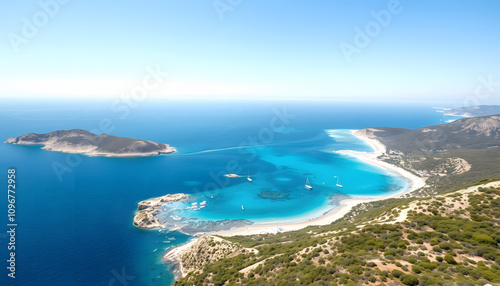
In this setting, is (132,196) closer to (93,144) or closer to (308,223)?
(308,223)

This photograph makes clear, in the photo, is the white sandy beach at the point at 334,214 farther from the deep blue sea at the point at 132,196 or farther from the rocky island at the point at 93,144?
the rocky island at the point at 93,144

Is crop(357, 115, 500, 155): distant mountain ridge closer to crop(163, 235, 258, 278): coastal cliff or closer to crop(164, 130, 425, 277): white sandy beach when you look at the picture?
crop(164, 130, 425, 277): white sandy beach

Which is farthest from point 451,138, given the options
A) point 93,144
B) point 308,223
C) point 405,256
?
point 93,144

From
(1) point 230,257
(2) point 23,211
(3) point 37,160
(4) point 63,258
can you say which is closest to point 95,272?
(4) point 63,258

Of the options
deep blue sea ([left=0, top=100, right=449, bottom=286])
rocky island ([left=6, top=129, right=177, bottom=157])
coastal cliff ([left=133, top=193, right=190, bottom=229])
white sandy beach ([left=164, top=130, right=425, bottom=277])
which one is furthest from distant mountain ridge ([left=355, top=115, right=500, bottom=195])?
rocky island ([left=6, top=129, right=177, bottom=157])

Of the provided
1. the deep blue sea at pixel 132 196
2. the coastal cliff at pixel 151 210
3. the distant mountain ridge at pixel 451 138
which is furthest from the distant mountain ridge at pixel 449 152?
the coastal cliff at pixel 151 210

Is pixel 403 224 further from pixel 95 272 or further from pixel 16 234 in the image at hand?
pixel 16 234

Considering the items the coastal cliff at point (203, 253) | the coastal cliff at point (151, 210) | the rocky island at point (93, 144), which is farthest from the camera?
the rocky island at point (93, 144)
